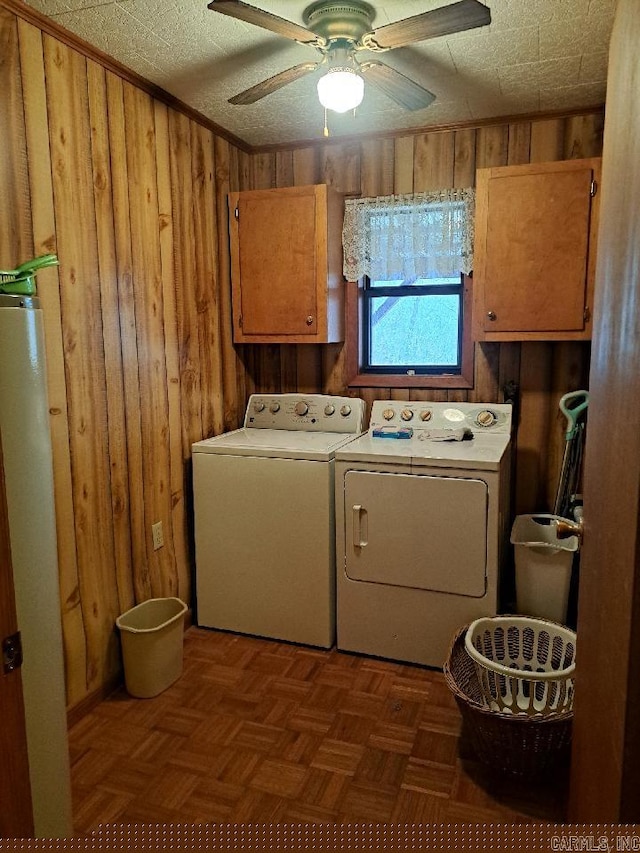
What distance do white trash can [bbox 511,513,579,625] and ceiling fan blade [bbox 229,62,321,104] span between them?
1995 mm

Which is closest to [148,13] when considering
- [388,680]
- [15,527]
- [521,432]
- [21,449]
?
[21,449]

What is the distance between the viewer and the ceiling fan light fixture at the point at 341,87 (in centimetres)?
192

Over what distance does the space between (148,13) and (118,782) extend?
2453 millimetres

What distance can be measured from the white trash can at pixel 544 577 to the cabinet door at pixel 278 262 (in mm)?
1458

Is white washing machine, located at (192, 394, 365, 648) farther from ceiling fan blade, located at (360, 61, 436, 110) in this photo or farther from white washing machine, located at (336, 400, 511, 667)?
ceiling fan blade, located at (360, 61, 436, 110)

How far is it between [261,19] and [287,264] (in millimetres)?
1354

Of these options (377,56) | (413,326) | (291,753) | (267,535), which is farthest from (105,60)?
(291,753)

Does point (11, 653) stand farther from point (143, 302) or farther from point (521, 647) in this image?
point (521, 647)

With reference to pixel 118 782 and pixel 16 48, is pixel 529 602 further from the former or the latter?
pixel 16 48

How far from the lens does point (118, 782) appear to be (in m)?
1.89

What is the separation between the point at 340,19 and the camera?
6.20ft

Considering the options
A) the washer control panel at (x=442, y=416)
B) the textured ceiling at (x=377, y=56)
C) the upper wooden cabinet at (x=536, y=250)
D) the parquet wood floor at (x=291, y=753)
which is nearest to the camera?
the parquet wood floor at (x=291, y=753)

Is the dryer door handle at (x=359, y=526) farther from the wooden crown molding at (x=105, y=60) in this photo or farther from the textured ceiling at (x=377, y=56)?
the wooden crown molding at (x=105, y=60)

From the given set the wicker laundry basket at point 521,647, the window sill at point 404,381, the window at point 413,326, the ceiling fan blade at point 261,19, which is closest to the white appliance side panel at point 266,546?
the wicker laundry basket at point 521,647
